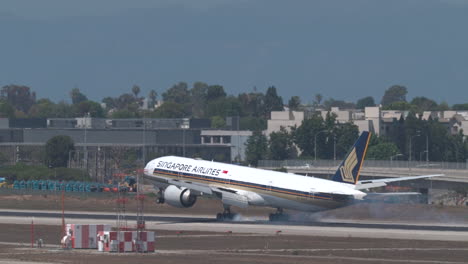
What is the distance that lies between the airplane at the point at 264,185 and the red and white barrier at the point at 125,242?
88.9ft

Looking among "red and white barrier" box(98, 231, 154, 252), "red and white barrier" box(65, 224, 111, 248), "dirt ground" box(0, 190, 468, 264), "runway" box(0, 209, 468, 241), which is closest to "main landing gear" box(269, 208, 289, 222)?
"runway" box(0, 209, 468, 241)

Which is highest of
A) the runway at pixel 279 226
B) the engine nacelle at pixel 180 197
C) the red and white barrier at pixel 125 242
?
the engine nacelle at pixel 180 197

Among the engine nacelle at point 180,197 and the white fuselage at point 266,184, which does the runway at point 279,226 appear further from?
the white fuselage at point 266,184

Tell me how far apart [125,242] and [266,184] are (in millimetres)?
A: 30495

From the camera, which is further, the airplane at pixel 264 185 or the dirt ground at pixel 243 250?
the airplane at pixel 264 185

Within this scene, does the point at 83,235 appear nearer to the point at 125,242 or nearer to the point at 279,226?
the point at 125,242

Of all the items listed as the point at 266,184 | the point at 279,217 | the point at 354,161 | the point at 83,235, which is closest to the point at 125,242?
the point at 83,235

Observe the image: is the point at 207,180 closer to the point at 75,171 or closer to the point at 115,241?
the point at 115,241

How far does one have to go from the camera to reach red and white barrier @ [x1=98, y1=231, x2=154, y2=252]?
5969 centimetres

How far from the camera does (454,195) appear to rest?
134m

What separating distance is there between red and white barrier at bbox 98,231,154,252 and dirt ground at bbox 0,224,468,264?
768 mm

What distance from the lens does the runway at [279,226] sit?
75188mm

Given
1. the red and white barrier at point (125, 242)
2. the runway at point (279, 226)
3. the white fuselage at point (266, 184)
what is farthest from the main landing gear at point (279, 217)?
the red and white barrier at point (125, 242)

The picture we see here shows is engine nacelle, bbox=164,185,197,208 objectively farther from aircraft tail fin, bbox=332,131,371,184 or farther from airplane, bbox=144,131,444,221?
aircraft tail fin, bbox=332,131,371,184
